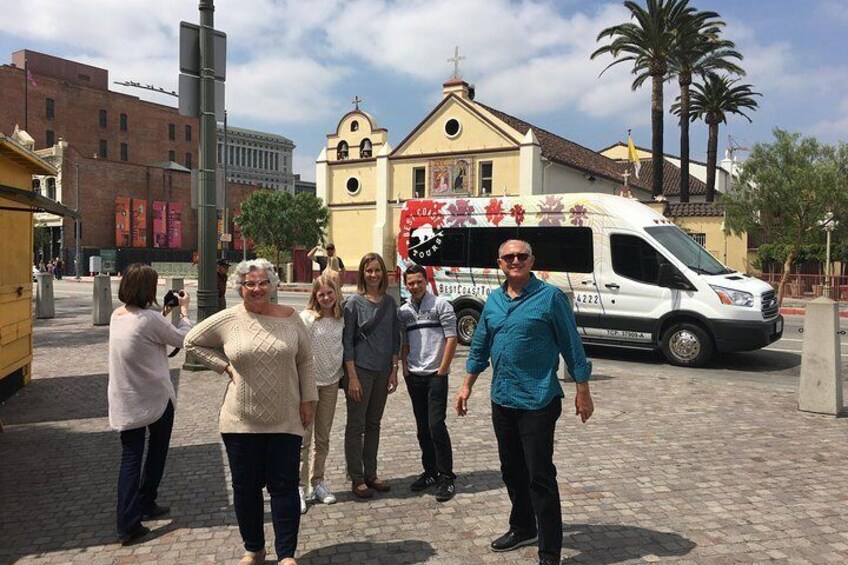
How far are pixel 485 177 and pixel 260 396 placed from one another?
3344cm

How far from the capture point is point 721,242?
31734mm

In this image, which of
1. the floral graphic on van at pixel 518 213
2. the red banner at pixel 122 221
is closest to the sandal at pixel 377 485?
the floral graphic on van at pixel 518 213

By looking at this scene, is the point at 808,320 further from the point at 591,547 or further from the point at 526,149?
the point at 526,149

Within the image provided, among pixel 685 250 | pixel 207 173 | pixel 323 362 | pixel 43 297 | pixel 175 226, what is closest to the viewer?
pixel 323 362

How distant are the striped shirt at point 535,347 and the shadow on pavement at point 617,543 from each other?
1024mm

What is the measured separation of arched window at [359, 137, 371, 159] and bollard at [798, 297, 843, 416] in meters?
34.9

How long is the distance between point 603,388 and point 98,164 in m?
59.6

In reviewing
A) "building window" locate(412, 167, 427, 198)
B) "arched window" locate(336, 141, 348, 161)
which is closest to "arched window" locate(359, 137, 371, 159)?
"arched window" locate(336, 141, 348, 161)

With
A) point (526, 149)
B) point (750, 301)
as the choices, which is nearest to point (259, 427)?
point (750, 301)

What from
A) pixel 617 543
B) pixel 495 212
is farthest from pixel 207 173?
pixel 617 543

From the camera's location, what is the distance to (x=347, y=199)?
134 ft

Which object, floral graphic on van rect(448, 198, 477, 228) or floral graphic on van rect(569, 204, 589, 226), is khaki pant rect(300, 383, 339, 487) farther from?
floral graphic on van rect(448, 198, 477, 228)

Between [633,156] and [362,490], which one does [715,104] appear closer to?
[633,156]

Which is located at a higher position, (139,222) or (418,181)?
(418,181)
